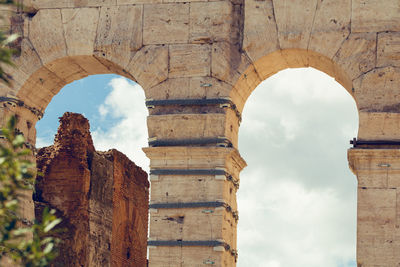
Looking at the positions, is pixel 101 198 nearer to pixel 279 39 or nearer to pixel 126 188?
pixel 126 188

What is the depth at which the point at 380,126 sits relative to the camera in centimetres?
1476

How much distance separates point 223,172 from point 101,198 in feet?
32.0

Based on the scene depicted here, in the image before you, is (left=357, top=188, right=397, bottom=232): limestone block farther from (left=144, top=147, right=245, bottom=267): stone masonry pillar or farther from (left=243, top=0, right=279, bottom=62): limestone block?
(left=243, top=0, right=279, bottom=62): limestone block

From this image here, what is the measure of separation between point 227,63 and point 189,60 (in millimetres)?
543

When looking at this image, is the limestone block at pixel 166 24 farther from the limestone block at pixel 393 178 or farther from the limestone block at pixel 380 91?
the limestone block at pixel 393 178

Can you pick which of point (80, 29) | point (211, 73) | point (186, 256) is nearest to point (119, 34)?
point (80, 29)

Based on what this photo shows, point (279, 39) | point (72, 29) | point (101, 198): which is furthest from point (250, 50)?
point (101, 198)

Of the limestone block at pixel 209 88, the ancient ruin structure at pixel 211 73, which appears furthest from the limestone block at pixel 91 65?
the limestone block at pixel 209 88

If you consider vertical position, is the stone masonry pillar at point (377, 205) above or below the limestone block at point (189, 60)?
below

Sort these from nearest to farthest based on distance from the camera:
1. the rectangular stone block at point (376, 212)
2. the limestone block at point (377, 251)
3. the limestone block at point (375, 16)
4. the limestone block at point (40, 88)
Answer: the limestone block at point (377, 251), the rectangular stone block at point (376, 212), the limestone block at point (375, 16), the limestone block at point (40, 88)

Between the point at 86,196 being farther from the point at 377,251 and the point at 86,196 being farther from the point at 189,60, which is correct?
the point at 377,251

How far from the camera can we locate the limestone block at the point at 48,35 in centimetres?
1608

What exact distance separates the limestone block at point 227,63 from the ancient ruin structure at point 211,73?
16 mm

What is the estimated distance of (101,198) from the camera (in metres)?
24.5
